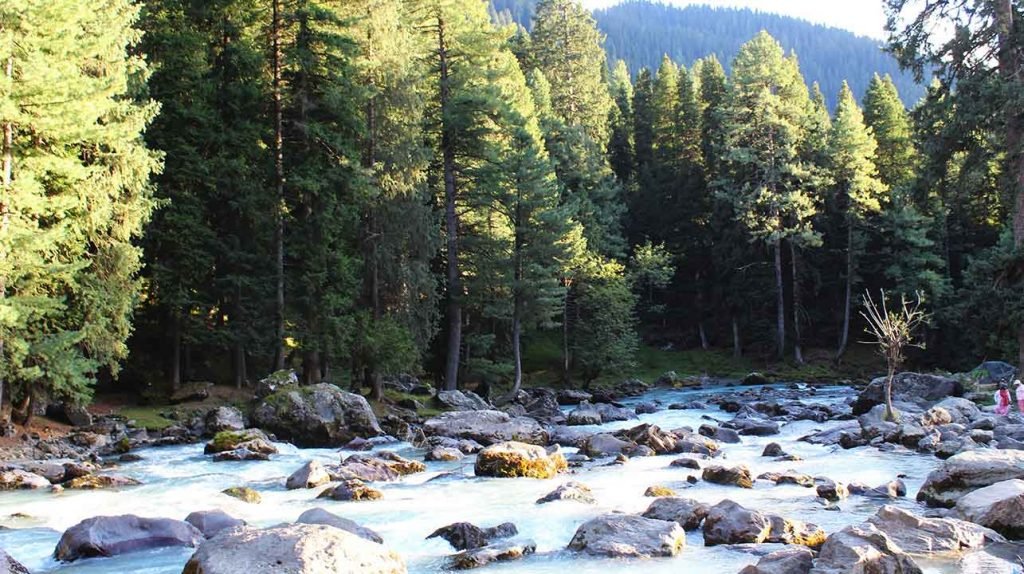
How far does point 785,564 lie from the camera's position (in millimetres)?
7641

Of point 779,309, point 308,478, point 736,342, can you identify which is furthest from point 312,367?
point 736,342

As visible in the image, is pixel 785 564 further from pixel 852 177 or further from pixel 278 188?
pixel 852 177

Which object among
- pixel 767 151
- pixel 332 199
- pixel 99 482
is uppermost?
pixel 767 151

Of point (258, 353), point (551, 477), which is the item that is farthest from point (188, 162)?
point (551, 477)

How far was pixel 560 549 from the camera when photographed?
9391 millimetres

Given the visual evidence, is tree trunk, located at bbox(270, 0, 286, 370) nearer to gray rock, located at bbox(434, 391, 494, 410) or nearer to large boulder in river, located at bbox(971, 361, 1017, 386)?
gray rock, located at bbox(434, 391, 494, 410)

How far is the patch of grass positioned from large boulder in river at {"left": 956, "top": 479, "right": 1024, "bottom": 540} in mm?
18584

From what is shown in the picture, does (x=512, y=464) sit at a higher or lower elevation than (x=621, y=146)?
lower

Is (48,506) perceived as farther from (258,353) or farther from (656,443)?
(258,353)

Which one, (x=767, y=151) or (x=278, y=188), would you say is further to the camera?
(x=767, y=151)

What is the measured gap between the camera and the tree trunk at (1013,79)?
22406mm

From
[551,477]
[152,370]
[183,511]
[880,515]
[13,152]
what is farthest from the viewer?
[152,370]

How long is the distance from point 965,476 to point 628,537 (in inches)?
223

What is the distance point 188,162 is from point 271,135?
3127mm
